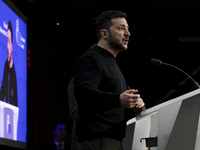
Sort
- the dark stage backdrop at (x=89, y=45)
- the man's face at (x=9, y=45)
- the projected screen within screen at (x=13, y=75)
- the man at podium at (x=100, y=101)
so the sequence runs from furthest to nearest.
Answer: the dark stage backdrop at (x=89, y=45) → the man's face at (x=9, y=45) → the projected screen within screen at (x=13, y=75) → the man at podium at (x=100, y=101)

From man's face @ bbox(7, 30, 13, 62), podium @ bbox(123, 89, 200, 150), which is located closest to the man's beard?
podium @ bbox(123, 89, 200, 150)

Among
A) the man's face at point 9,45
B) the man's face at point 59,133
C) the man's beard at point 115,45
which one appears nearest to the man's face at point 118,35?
the man's beard at point 115,45

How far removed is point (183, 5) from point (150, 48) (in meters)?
1.28

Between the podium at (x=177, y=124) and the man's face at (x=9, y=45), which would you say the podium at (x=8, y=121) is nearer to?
the man's face at (x=9, y=45)

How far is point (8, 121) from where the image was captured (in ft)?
11.2

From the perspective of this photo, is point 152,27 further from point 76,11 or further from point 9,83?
point 9,83

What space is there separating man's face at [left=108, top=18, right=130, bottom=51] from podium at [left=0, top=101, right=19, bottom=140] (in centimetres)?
161

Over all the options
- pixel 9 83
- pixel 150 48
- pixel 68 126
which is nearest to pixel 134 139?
pixel 9 83

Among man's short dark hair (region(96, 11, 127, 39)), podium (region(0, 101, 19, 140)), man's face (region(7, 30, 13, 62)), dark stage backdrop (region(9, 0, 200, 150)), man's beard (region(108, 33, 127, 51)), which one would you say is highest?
dark stage backdrop (region(9, 0, 200, 150))

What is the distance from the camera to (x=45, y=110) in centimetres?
647

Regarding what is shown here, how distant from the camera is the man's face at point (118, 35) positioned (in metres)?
1.97

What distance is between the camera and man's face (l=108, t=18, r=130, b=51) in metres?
1.97

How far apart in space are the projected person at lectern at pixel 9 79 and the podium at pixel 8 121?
69 millimetres

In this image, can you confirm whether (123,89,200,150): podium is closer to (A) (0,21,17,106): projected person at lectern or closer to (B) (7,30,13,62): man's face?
(A) (0,21,17,106): projected person at lectern
